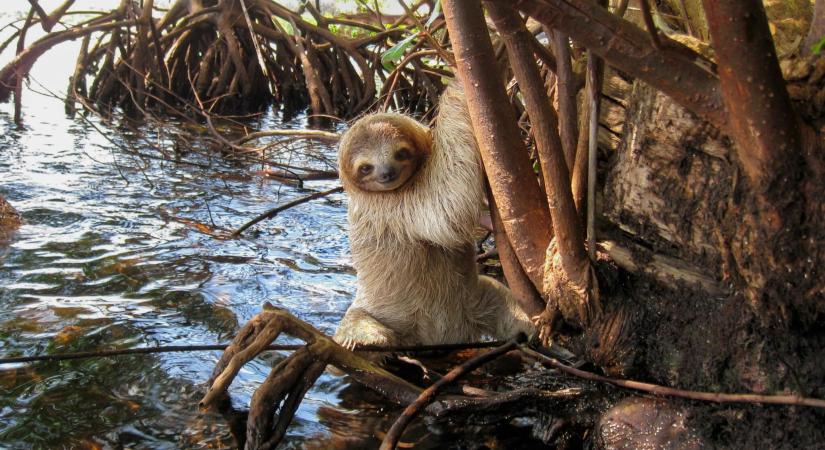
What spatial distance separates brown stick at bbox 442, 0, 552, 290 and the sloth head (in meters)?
0.99

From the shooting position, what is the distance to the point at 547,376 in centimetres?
421

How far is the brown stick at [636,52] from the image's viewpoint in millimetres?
2594

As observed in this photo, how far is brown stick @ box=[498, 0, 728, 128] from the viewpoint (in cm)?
259

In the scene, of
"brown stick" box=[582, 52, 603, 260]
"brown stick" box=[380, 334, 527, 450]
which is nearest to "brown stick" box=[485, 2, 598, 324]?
"brown stick" box=[582, 52, 603, 260]

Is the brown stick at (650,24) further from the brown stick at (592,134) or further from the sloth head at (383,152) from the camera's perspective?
the sloth head at (383,152)

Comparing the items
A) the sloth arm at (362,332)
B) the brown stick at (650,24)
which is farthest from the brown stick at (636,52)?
the sloth arm at (362,332)

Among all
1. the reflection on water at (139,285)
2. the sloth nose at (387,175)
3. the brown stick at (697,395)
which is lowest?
the reflection on water at (139,285)

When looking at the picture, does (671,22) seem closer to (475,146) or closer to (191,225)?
(475,146)

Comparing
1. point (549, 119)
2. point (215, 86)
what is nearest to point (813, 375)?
point (549, 119)

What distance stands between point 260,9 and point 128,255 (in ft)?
31.3

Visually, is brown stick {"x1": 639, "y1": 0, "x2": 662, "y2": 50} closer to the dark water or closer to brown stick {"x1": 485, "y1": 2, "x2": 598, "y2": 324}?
brown stick {"x1": 485, "y1": 2, "x2": 598, "y2": 324}

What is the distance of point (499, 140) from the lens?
3703 mm

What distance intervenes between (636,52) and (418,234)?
2310mm

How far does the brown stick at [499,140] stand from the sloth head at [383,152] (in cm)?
99
